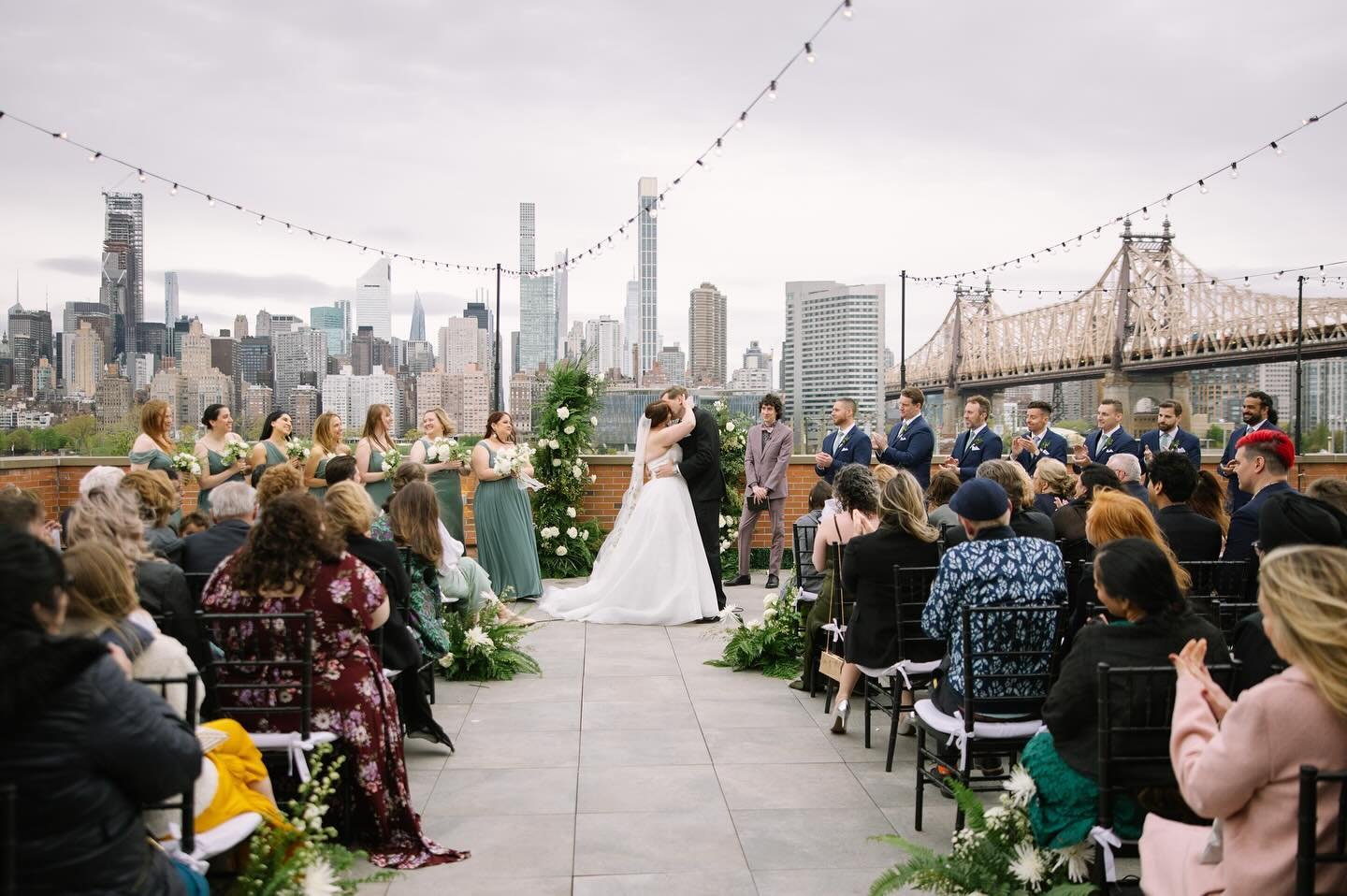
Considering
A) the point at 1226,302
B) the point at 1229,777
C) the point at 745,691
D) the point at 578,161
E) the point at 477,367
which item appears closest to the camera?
the point at 1229,777

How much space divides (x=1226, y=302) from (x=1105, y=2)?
103 ft

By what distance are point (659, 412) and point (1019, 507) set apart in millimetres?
4037

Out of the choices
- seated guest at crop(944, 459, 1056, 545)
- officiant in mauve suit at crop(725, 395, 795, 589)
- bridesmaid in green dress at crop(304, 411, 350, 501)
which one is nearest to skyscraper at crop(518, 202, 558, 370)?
officiant in mauve suit at crop(725, 395, 795, 589)

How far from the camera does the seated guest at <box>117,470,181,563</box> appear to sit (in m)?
4.52

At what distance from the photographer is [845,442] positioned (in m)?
9.54

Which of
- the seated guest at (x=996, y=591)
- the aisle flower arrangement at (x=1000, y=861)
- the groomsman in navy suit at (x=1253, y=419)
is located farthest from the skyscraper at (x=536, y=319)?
the aisle flower arrangement at (x=1000, y=861)

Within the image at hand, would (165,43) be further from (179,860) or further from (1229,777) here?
(1229,777)

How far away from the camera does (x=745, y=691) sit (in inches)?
250

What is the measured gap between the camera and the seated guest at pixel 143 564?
3578 mm

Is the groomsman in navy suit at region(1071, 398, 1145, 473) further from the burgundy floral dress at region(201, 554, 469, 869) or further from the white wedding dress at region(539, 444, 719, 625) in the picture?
the burgundy floral dress at region(201, 554, 469, 869)

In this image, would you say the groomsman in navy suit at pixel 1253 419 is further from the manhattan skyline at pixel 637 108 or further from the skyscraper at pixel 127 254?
the skyscraper at pixel 127 254

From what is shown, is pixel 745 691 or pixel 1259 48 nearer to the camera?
pixel 745 691

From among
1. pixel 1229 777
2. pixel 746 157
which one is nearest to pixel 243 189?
pixel 746 157

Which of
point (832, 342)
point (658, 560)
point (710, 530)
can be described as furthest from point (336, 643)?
point (832, 342)
